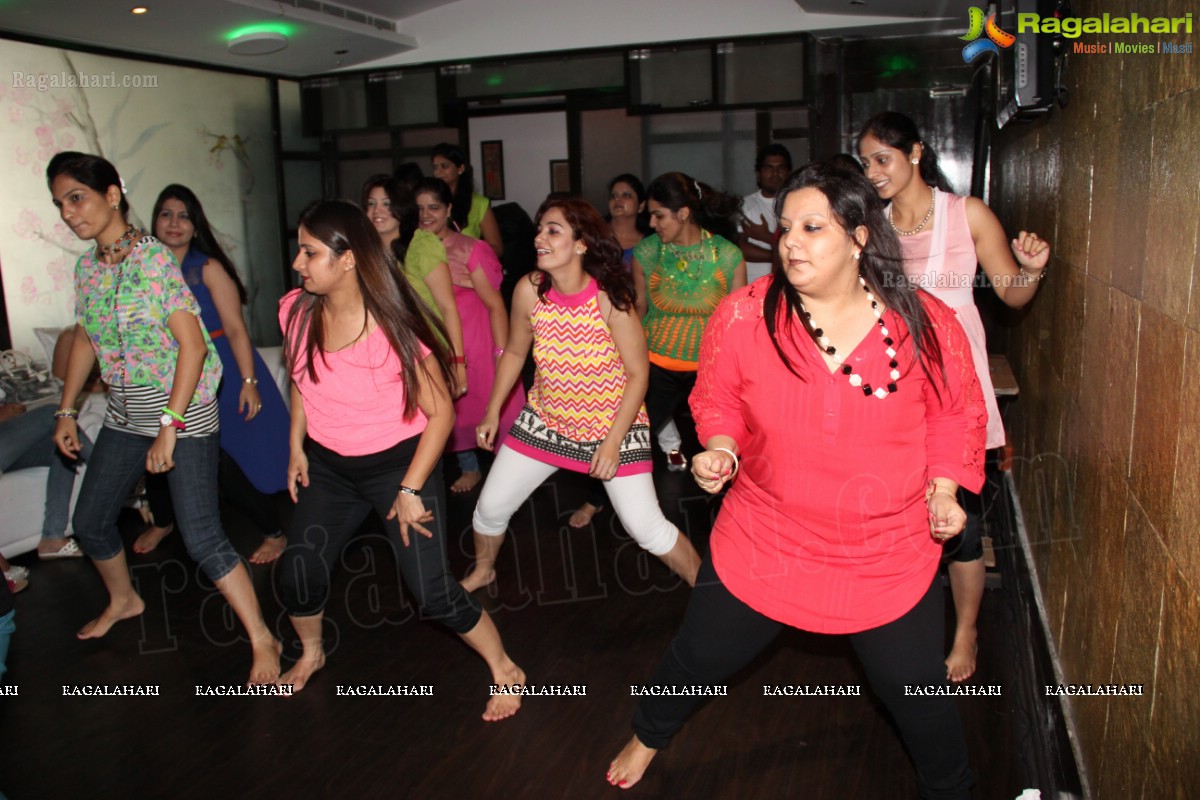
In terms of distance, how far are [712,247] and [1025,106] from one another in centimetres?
158

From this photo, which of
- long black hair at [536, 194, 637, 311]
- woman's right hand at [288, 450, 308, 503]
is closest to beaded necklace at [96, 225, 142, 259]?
woman's right hand at [288, 450, 308, 503]

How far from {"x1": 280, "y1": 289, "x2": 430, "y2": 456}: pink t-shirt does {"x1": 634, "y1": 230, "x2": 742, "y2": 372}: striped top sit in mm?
1815

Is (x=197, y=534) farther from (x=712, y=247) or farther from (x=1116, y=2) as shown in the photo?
(x=1116, y=2)

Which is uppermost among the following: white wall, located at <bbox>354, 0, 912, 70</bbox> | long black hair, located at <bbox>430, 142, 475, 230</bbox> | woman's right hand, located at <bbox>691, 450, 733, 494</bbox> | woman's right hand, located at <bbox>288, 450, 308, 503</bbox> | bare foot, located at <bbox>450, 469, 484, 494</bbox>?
white wall, located at <bbox>354, 0, 912, 70</bbox>

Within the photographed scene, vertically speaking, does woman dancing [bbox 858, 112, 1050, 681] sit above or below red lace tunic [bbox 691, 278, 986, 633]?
above

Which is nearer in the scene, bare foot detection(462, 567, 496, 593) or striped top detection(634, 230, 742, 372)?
bare foot detection(462, 567, 496, 593)

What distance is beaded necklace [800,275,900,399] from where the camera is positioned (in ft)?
6.59

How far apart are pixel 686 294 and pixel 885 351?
2.38 metres

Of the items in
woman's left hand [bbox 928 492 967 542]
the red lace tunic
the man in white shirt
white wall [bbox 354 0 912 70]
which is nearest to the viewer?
woman's left hand [bbox 928 492 967 542]

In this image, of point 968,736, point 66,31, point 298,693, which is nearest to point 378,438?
point 298,693

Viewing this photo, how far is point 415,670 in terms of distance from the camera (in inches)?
130

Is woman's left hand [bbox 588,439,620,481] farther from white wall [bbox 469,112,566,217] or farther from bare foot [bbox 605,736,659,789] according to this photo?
white wall [bbox 469,112,566,217]

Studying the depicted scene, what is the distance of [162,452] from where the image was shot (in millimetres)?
2932

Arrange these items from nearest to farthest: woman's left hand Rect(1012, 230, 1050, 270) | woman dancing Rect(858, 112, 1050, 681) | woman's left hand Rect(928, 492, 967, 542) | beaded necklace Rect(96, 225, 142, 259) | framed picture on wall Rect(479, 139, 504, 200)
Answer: woman's left hand Rect(928, 492, 967, 542)
woman's left hand Rect(1012, 230, 1050, 270)
woman dancing Rect(858, 112, 1050, 681)
beaded necklace Rect(96, 225, 142, 259)
framed picture on wall Rect(479, 139, 504, 200)
